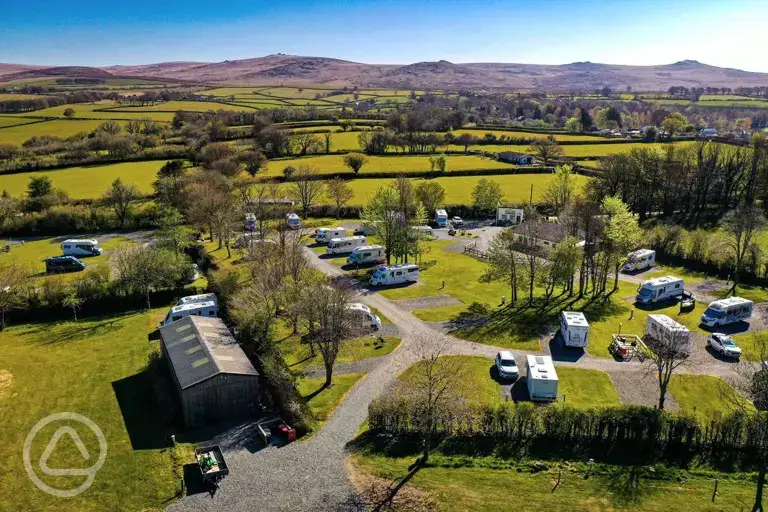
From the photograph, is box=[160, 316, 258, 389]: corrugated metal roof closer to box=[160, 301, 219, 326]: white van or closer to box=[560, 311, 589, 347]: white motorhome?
box=[160, 301, 219, 326]: white van

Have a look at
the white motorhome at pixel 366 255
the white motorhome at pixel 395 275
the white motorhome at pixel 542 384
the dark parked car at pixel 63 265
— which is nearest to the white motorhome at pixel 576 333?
the white motorhome at pixel 542 384

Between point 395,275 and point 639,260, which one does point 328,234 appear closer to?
point 395,275

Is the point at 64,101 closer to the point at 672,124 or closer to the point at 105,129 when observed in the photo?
the point at 105,129

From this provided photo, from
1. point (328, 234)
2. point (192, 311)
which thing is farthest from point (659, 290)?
point (192, 311)

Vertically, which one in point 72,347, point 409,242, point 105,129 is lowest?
point 72,347

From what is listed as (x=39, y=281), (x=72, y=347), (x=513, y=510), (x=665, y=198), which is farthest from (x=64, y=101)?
(x=513, y=510)

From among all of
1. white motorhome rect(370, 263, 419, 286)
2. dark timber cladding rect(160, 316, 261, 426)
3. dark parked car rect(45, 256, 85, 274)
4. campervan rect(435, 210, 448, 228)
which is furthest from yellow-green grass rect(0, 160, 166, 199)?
dark timber cladding rect(160, 316, 261, 426)

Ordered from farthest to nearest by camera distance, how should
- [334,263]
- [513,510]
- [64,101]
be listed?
[64,101], [334,263], [513,510]
